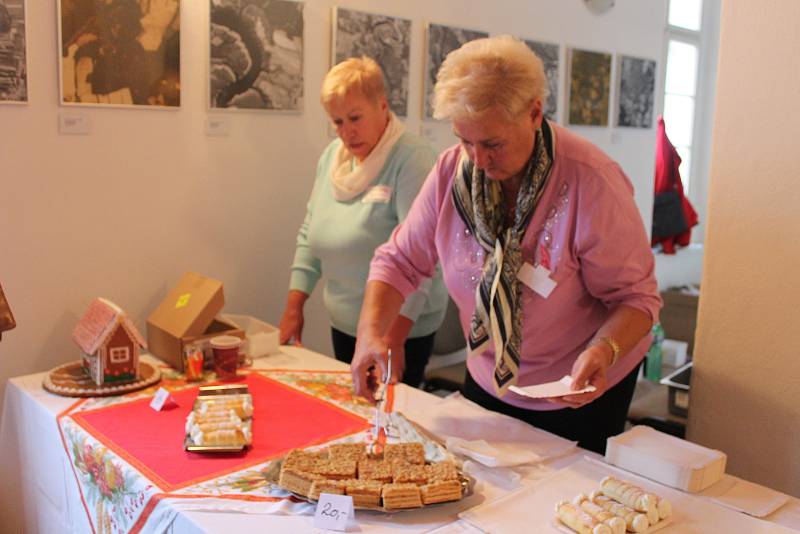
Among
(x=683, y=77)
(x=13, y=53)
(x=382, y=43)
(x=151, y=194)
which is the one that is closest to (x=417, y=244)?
(x=151, y=194)

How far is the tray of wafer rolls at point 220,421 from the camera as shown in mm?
1615

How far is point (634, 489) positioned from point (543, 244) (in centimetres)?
53

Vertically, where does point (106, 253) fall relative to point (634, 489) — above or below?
above

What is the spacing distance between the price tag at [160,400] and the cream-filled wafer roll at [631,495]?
3.41 ft

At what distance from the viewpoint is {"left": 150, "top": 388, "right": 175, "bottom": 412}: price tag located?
1.88m

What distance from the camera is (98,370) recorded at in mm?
2039

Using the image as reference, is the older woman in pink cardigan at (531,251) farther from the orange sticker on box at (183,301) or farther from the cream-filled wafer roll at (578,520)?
the orange sticker on box at (183,301)

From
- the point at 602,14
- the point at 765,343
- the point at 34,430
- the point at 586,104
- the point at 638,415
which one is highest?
the point at 602,14

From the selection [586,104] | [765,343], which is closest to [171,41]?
[765,343]

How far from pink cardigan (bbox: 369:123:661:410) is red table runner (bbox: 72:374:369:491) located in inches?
15.6

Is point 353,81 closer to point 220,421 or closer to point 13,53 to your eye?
point 13,53

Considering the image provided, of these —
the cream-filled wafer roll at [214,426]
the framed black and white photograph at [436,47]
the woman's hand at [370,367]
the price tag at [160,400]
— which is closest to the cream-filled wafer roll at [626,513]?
the woman's hand at [370,367]

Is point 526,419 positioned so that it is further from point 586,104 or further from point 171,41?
point 586,104

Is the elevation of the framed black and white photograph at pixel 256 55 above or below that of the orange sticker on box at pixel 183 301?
above
